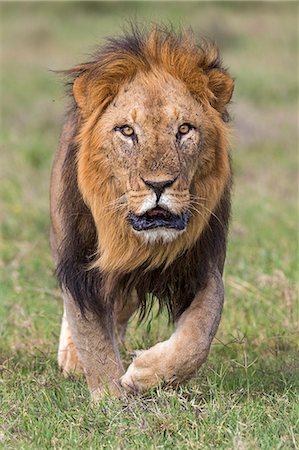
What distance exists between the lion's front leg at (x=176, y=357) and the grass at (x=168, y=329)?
2.5 inches

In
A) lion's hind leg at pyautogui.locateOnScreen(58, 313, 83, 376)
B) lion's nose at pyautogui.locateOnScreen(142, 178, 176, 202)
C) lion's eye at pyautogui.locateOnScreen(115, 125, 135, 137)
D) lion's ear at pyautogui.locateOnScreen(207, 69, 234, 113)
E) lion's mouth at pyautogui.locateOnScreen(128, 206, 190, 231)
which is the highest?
lion's ear at pyautogui.locateOnScreen(207, 69, 234, 113)

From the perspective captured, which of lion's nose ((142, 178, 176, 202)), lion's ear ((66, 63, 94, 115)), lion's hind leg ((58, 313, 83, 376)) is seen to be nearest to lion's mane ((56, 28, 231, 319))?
lion's ear ((66, 63, 94, 115))

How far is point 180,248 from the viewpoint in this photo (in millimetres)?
3943

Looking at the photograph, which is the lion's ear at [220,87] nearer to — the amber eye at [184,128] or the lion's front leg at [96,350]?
the amber eye at [184,128]

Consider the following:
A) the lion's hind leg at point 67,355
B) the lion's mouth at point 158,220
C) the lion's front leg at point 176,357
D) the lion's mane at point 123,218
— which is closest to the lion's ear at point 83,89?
the lion's mane at point 123,218

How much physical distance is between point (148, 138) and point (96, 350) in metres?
0.88

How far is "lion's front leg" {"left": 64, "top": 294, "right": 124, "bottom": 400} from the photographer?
13.4 feet

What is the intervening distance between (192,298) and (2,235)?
356 cm

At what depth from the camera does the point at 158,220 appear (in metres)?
3.66

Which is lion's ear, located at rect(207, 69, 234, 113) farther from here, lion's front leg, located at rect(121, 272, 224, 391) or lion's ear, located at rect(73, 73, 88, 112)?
lion's front leg, located at rect(121, 272, 224, 391)

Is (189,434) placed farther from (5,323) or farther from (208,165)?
(5,323)

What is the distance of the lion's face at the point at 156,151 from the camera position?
3.63 metres

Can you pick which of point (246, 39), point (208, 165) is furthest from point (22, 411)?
point (246, 39)

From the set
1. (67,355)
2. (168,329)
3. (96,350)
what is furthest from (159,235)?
(168,329)
